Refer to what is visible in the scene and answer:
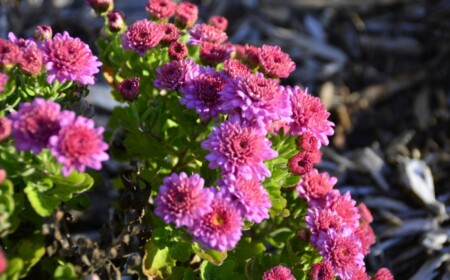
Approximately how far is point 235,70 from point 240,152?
42cm

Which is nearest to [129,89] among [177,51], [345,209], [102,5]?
[177,51]

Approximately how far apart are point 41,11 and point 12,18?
31cm

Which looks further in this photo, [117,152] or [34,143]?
[117,152]

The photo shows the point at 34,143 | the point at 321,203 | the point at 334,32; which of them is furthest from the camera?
the point at 334,32

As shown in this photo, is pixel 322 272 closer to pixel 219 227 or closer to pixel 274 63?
pixel 219 227

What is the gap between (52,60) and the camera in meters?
2.17

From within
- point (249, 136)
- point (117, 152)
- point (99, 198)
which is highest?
point (249, 136)

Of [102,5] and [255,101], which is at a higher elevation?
[255,101]

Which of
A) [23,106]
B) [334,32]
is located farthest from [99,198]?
[334,32]

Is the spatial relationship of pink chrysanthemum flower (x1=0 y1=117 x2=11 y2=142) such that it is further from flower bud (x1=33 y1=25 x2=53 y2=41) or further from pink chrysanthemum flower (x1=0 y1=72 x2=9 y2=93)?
flower bud (x1=33 y1=25 x2=53 y2=41)

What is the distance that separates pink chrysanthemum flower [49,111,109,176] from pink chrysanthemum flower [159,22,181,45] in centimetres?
76

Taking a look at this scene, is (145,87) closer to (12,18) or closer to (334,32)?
(12,18)

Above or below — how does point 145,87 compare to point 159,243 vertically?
above

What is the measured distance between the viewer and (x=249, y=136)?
2.13 meters
